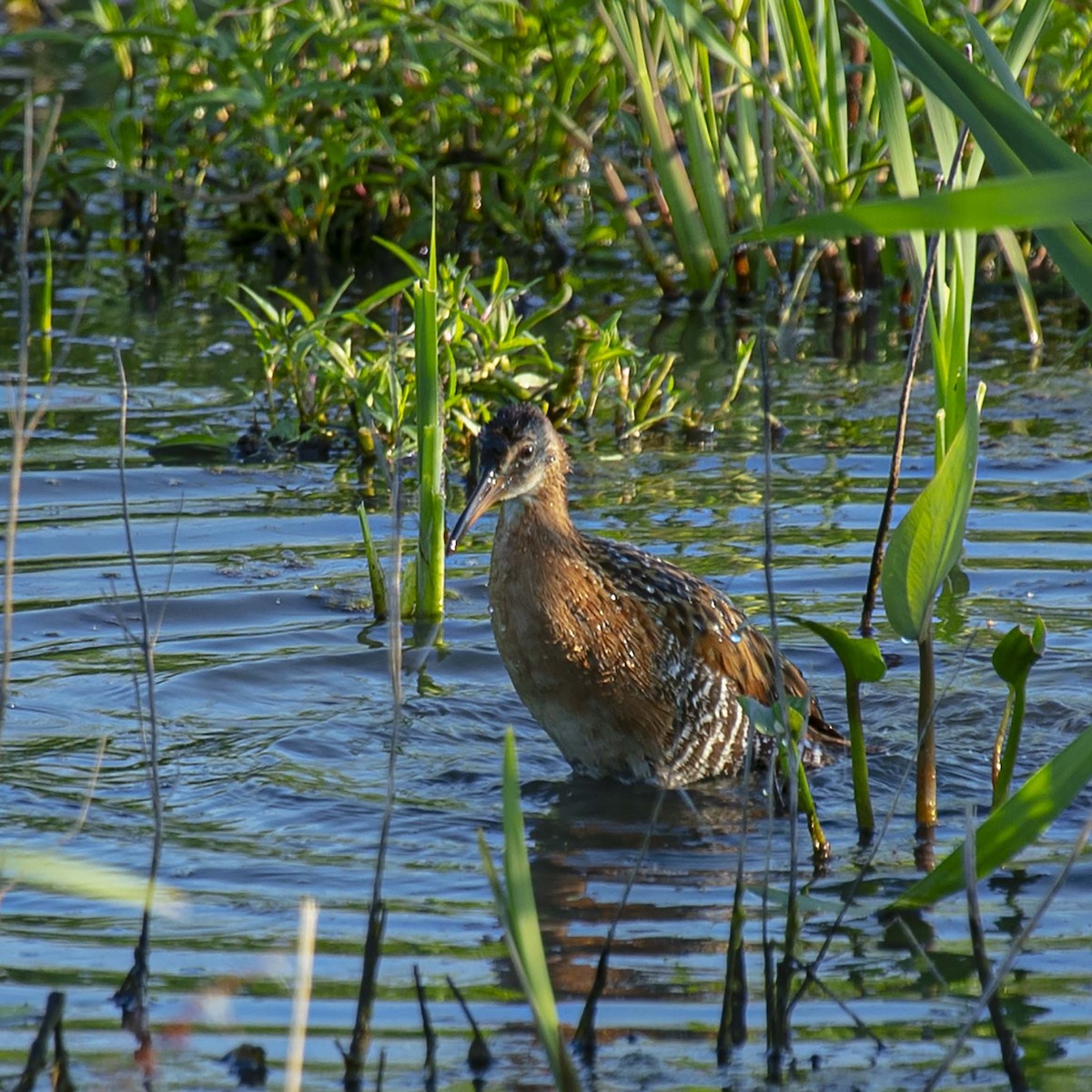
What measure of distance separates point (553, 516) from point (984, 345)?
382 cm

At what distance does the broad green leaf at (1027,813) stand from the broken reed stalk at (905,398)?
0.89 m

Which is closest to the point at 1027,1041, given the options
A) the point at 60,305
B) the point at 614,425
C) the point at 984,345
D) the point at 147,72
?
the point at 614,425

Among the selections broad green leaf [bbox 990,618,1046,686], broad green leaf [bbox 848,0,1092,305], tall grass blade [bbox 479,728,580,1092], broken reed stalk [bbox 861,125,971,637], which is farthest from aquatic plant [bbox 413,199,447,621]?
tall grass blade [bbox 479,728,580,1092]

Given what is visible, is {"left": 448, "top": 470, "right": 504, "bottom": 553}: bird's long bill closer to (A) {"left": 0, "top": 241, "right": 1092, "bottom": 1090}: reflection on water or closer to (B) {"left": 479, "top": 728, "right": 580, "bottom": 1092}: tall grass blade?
(A) {"left": 0, "top": 241, "right": 1092, "bottom": 1090}: reflection on water

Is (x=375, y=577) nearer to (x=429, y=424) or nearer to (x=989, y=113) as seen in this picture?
(x=429, y=424)

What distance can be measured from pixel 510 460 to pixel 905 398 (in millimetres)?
928

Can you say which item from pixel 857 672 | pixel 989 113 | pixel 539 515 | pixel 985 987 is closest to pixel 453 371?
pixel 539 515

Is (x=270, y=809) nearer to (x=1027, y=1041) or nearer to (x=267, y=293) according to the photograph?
(x=1027, y=1041)

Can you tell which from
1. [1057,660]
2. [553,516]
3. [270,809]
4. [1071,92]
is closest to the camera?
[270,809]

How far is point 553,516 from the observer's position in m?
4.61

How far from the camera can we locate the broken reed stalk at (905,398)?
3.82m

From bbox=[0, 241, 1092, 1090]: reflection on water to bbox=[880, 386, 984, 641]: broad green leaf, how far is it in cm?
35

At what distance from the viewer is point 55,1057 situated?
8.93 feet

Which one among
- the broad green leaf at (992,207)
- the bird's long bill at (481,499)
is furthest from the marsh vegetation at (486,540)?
the bird's long bill at (481,499)
